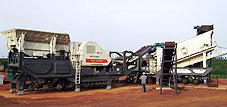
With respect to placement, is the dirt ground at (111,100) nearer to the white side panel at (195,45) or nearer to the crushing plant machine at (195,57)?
the crushing plant machine at (195,57)

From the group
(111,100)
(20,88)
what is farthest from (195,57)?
(20,88)

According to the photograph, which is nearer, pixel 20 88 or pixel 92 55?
pixel 20 88

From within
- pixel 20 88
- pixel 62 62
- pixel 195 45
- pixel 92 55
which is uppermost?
pixel 195 45

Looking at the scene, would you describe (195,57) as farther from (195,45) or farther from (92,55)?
(92,55)

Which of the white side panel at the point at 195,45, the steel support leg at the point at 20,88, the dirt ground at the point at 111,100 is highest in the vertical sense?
the white side panel at the point at 195,45

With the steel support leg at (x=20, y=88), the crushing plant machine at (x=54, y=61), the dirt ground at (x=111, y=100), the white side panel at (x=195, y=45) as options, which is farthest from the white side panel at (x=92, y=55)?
the white side panel at (x=195, y=45)

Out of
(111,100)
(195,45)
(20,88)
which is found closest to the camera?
(111,100)

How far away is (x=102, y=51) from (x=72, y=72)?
3131 mm

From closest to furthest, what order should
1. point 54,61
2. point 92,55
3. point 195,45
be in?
point 54,61
point 92,55
point 195,45

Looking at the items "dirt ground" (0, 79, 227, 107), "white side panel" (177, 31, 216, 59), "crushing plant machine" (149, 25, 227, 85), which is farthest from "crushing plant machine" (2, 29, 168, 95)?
"white side panel" (177, 31, 216, 59)

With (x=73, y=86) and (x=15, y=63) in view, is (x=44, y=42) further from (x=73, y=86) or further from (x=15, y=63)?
(x=73, y=86)

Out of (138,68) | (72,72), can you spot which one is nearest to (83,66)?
(72,72)

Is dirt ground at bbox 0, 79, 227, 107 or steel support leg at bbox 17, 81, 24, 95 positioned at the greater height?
steel support leg at bbox 17, 81, 24, 95

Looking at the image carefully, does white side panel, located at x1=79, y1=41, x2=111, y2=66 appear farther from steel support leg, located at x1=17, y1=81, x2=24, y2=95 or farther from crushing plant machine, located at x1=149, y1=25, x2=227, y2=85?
crushing plant machine, located at x1=149, y1=25, x2=227, y2=85
